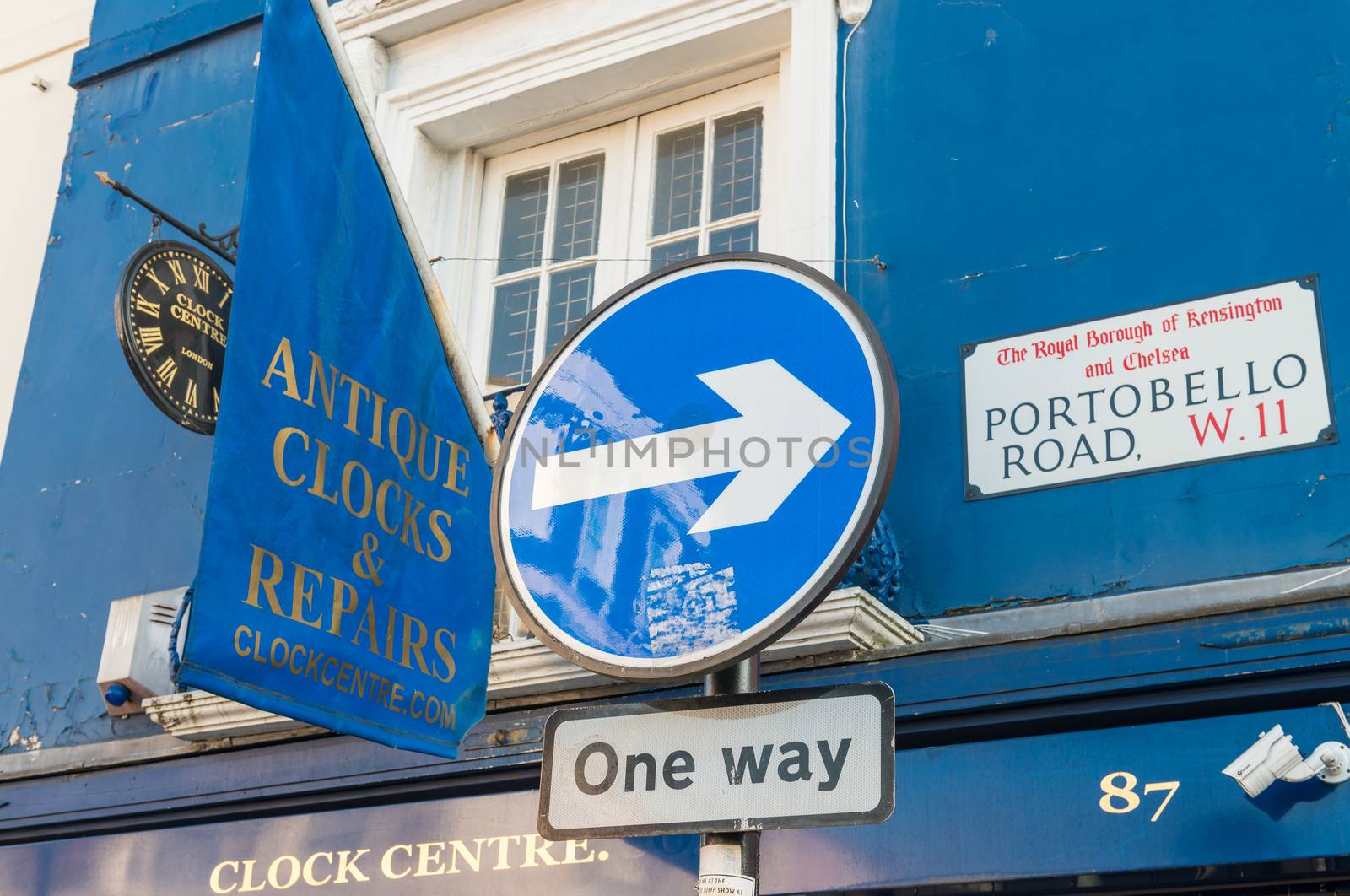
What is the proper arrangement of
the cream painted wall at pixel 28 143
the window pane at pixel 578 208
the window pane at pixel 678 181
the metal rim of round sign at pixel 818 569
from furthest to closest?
the cream painted wall at pixel 28 143
the window pane at pixel 578 208
the window pane at pixel 678 181
the metal rim of round sign at pixel 818 569

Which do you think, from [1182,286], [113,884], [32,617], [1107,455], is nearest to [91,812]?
[113,884]

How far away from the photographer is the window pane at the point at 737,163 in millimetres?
7316

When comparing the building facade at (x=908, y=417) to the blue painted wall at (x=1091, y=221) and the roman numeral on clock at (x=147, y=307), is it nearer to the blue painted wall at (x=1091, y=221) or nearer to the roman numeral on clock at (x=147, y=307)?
the blue painted wall at (x=1091, y=221)

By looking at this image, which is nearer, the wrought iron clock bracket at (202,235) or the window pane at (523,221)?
the wrought iron clock bracket at (202,235)

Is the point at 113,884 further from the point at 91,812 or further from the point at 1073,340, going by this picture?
the point at 1073,340

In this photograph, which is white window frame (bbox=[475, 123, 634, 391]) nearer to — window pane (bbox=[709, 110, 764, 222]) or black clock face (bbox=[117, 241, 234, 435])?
window pane (bbox=[709, 110, 764, 222])

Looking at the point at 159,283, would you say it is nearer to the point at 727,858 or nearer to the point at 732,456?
the point at 732,456

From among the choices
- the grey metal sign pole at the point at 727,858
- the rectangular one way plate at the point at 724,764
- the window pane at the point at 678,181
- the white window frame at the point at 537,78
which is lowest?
the grey metal sign pole at the point at 727,858

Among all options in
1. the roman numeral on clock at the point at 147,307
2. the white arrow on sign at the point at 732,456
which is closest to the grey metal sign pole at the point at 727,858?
the white arrow on sign at the point at 732,456

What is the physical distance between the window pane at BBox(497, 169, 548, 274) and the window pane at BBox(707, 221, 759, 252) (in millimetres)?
945

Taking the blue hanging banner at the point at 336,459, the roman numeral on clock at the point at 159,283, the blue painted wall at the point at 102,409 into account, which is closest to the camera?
the blue hanging banner at the point at 336,459

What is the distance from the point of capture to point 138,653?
23.5ft

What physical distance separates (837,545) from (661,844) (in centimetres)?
258

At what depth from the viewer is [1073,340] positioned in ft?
19.1
